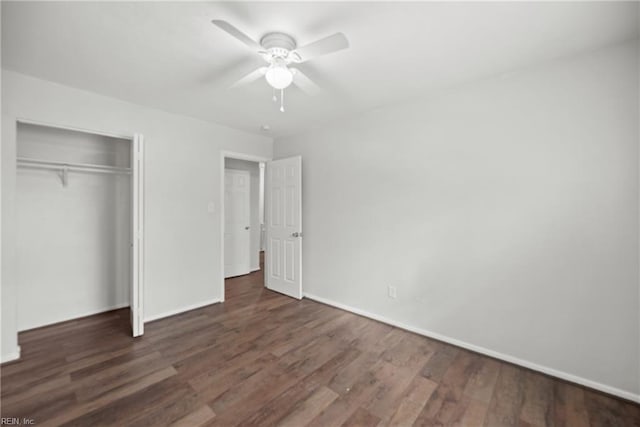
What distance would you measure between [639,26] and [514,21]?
0.84 m

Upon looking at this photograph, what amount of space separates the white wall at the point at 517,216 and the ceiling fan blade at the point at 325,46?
61.5 inches

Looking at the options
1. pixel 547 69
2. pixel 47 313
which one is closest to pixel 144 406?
pixel 47 313

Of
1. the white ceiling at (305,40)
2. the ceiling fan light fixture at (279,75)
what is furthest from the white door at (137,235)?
the ceiling fan light fixture at (279,75)

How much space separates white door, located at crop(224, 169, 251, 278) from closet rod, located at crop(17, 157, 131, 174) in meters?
1.89

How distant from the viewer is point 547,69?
82.9 inches

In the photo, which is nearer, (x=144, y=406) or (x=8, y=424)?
(x=8, y=424)

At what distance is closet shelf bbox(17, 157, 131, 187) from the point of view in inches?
108

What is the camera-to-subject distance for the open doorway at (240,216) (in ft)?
16.8

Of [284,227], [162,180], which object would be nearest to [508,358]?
[284,227]

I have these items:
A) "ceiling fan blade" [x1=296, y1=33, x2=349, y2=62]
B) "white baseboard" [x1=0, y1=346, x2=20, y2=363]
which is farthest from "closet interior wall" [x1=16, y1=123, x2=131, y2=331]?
"ceiling fan blade" [x1=296, y1=33, x2=349, y2=62]

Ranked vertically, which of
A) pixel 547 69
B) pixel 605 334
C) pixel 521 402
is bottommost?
pixel 521 402

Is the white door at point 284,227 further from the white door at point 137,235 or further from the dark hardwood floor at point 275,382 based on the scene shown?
the white door at point 137,235

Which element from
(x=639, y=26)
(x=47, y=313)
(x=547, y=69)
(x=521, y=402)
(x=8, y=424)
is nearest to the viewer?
(x=8, y=424)

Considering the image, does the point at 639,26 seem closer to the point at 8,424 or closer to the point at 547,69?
the point at 547,69
